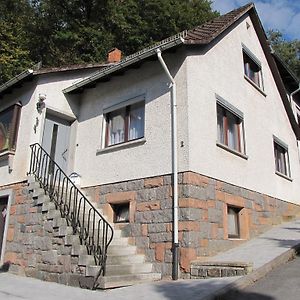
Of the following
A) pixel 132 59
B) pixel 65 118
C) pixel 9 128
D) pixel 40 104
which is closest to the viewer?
pixel 132 59

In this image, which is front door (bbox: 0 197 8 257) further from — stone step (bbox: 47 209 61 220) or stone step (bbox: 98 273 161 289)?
stone step (bbox: 98 273 161 289)

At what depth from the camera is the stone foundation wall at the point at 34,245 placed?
7.48m

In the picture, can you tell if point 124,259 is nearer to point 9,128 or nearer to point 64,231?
point 64,231

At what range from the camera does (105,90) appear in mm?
10805

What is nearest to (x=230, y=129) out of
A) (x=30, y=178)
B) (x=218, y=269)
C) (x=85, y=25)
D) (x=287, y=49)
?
(x=218, y=269)

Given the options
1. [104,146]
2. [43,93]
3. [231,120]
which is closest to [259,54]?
[231,120]

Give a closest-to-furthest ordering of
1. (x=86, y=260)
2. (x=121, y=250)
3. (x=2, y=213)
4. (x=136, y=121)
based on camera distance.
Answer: (x=86, y=260), (x=121, y=250), (x=136, y=121), (x=2, y=213)

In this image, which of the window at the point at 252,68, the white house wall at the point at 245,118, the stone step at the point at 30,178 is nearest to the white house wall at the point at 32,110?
the stone step at the point at 30,178

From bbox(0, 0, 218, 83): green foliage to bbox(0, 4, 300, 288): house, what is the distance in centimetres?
1121

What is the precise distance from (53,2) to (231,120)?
16947 mm

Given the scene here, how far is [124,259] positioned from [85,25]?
746 inches

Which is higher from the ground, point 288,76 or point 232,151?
point 288,76

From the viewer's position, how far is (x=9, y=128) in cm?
1080

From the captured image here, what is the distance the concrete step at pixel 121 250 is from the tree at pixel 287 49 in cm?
2315
